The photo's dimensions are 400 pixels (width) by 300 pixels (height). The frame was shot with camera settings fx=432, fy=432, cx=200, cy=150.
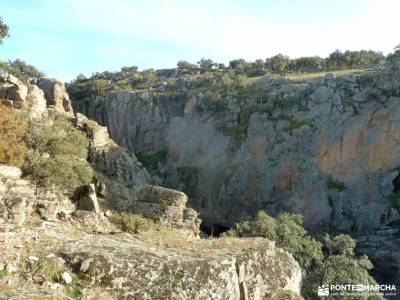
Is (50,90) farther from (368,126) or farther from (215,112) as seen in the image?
(368,126)

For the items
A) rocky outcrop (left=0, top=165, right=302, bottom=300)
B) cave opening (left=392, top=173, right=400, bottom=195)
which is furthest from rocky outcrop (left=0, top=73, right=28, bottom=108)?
cave opening (left=392, top=173, right=400, bottom=195)

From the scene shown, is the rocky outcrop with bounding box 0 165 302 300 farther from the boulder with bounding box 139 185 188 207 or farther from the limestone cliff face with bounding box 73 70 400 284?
the limestone cliff face with bounding box 73 70 400 284

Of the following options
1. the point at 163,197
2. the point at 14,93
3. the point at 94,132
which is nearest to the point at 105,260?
the point at 163,197

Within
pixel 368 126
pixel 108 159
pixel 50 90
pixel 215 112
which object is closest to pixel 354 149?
pixel 368 126

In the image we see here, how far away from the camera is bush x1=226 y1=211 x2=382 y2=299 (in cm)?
2825

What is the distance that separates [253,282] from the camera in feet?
37.8

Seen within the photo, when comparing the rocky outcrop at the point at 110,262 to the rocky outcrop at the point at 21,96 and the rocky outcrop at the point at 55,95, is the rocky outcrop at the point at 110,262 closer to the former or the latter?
the rocky outcrop at the point at 21,96

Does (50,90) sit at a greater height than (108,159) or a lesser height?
greater

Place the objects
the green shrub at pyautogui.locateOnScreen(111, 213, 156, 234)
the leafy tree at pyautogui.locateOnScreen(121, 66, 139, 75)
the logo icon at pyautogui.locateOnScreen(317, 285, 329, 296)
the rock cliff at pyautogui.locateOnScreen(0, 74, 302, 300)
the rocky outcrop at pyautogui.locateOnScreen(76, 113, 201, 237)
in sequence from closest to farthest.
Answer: the rock cliff at pyautogui.locateOnScreen(0, 74, 302, 300), the green shrub at pyautogui.locateOnScreen(111, 213, 156, 234), the rocky outcrop at pyautogui.locateOnScreen(76, 113, 201, 237), the logo icon at pyautogui.locateOnScreen(317, 285, 329, 296), the leafy tree at pyautogui.locateOnScreen(121, 66, 139, 75)

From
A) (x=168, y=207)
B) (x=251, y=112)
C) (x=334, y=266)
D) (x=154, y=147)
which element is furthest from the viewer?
(x=154, y=147)

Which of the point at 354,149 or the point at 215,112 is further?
the point at 215,112

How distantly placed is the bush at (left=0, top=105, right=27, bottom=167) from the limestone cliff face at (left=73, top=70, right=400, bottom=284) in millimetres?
34798

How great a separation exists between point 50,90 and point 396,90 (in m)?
41.5

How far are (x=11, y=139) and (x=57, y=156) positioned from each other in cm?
311
